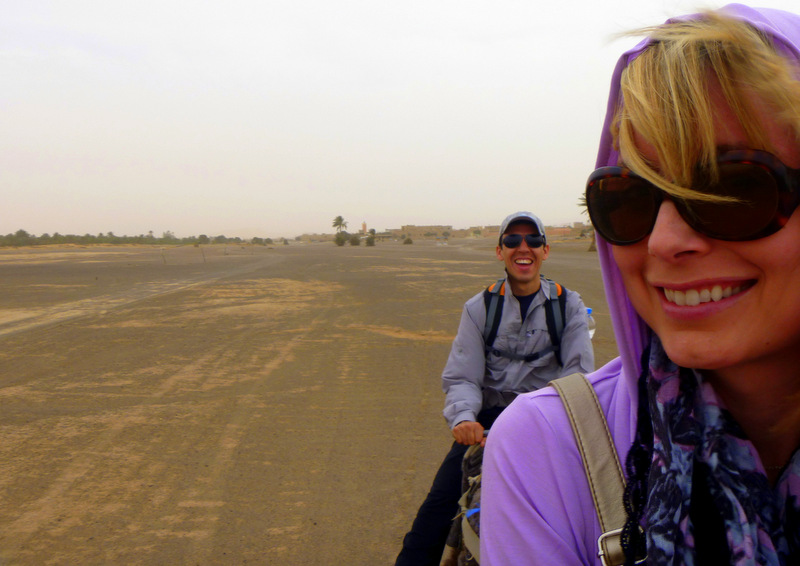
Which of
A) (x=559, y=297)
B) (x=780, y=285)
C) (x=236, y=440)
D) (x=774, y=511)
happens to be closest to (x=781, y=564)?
(x=774, y=511)

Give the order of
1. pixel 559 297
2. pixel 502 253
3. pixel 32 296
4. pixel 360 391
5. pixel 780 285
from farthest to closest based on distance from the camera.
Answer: pixel 32 296 < pixel 360 391 < pixel 502 253 < pixel 559 297 < pixel 780 285

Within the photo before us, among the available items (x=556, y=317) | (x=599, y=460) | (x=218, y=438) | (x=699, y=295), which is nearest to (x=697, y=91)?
(x=699, y=295)

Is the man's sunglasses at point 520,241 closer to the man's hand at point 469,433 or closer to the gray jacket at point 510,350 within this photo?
the gray jacket at point 510,350

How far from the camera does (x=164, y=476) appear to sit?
4312 mm

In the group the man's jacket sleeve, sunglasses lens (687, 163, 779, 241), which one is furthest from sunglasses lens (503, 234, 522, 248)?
sunglasses lens (687, 163, 779, 241)

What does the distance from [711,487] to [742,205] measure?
18.2 inches

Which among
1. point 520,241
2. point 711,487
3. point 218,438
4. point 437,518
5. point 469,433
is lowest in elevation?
point 218,438

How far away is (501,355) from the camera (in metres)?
3.05

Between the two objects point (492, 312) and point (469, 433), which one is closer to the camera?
point (469, 433)

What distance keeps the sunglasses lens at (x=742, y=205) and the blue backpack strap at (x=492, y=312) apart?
2213mm

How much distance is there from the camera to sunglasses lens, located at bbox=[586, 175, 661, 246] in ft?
3.05

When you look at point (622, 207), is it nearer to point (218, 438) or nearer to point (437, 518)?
point (437, 518)

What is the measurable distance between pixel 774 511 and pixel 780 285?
367 millimetres

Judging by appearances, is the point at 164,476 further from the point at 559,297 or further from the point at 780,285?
the point at 780,285
